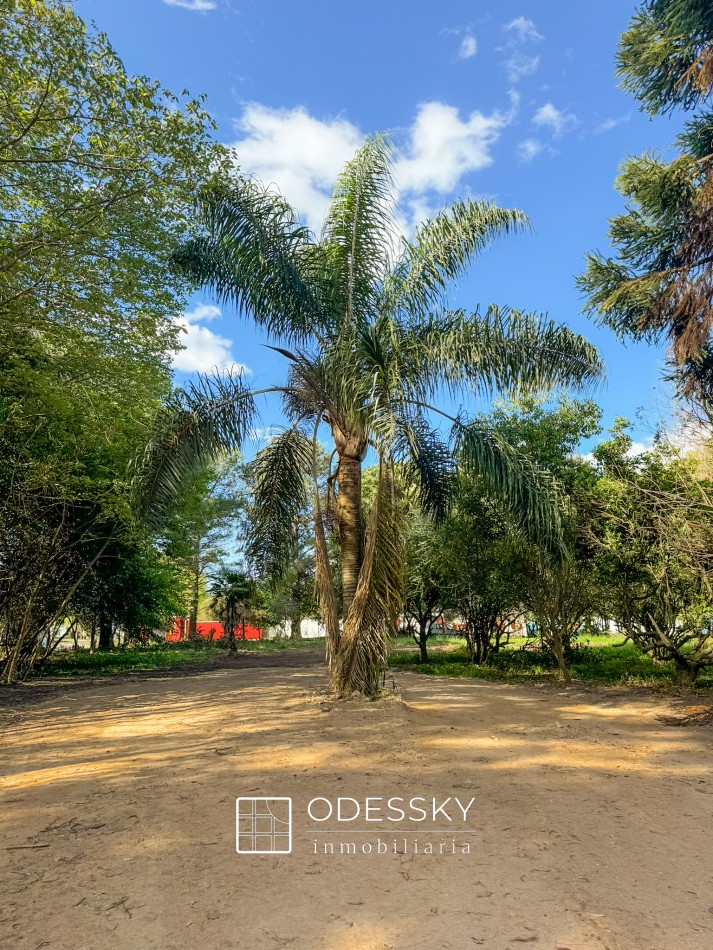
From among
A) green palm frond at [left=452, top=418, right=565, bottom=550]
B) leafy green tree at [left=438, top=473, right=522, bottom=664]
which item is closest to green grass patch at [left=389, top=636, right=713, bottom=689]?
leafy green tree at [left=438, top=473, right=522, bottom=664]

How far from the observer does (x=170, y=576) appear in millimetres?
21094

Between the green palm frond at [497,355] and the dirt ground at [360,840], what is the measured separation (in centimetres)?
455

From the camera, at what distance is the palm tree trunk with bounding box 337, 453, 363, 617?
334 inches

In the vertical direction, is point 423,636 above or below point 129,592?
below

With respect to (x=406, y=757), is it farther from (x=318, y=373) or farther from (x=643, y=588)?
(x=643, y=588)

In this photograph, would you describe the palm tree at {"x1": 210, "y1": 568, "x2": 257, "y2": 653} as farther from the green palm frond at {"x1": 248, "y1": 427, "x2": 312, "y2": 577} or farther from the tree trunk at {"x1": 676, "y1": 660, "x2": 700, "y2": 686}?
the tree trunk at {"x1": 676, "y1": 660, "x2": 700, "y2": 686}

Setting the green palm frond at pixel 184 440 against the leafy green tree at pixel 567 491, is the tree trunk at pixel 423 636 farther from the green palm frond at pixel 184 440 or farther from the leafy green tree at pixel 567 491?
the green palm frond at pixel 184 440

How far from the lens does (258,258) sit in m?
8.51

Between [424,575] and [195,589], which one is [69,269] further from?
[195,589]

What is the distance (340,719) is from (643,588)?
6521 mm

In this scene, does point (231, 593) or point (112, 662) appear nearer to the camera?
point (112, 662)

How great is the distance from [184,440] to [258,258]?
2909 mm

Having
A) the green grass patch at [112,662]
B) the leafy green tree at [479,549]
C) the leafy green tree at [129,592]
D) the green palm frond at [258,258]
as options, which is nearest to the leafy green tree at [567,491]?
the leafy green tree at [479,549]

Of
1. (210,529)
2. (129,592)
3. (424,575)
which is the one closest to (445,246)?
(424,575)
